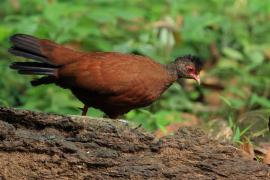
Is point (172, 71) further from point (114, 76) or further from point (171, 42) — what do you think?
point (171, 42)

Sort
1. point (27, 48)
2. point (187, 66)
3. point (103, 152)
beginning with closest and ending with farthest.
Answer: point (103, 152) → point (27, 48) → point (187, 66)

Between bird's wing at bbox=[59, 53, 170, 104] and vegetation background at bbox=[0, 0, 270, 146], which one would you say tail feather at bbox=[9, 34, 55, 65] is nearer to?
bird's wing at bbox=[59, 53, 170, 104]

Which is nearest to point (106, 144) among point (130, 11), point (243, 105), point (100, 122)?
point (100, 122)

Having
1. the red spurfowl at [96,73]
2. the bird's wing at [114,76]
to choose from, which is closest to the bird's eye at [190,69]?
the red spurfowl at [96,73]

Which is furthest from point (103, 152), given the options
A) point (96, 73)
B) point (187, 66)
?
point (187, 66)

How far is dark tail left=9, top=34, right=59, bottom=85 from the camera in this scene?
584cm

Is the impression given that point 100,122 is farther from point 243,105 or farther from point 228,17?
point 228,17

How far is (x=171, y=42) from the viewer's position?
31.5ft

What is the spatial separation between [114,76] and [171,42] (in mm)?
3949

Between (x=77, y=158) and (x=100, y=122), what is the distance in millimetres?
362

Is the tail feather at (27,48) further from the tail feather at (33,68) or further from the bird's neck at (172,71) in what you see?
the bird's neck at (172,71)

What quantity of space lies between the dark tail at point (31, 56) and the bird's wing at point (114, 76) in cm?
10

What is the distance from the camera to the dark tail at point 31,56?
5836mm

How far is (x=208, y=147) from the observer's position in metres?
4.91
